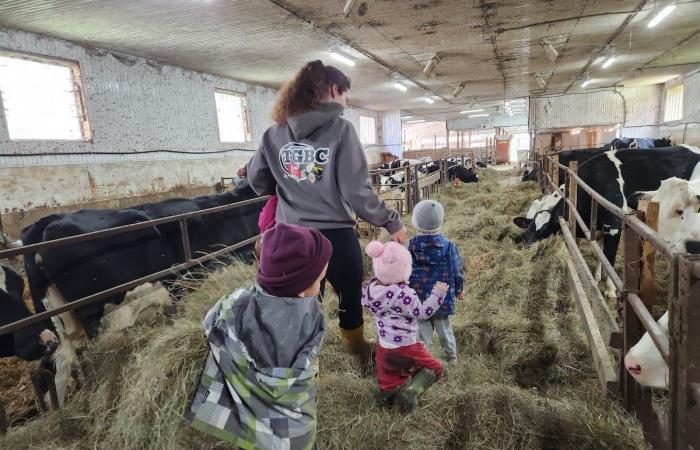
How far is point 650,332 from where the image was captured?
155cm

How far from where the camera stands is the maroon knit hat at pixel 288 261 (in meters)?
1.32

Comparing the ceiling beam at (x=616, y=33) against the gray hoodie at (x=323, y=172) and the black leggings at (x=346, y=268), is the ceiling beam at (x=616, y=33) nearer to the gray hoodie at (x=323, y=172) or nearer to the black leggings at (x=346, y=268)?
the gray hoodie at (x=323, y=172)

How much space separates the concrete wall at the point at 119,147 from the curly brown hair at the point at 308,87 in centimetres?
629

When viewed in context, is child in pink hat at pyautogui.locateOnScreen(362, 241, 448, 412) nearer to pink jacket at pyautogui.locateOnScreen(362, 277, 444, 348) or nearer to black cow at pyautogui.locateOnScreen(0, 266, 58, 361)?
pink jacket at pyautogui.locateOnScreen(362, 277, 444, 348)

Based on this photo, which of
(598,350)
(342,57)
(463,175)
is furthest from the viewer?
(463,175)

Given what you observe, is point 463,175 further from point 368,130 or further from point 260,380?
point 260,380

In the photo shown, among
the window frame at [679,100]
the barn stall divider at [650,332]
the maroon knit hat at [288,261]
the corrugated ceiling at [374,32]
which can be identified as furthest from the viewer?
the window frame at [679,100]

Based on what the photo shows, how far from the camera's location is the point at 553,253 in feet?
16.4

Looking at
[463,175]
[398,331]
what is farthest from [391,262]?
[463,175]

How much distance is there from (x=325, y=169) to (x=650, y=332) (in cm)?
146

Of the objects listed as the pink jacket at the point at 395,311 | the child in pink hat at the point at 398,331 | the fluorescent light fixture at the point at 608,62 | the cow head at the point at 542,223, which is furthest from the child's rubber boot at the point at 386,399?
the fluorescent light fixture at the point at 608,62

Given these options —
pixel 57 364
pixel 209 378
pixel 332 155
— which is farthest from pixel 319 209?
pixel 57 364

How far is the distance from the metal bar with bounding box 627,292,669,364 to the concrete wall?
7.67 m

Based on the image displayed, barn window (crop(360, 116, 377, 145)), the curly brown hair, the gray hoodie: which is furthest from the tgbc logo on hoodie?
barn window (crop(360, 116, 377, 145))
